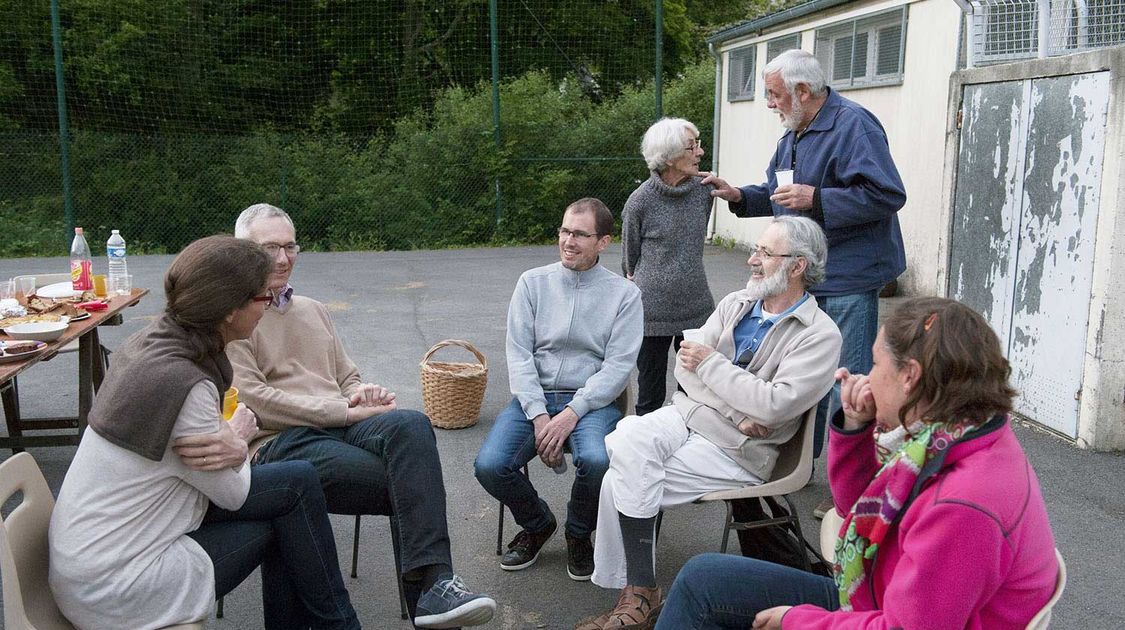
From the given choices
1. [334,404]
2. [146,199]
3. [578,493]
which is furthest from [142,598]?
[146,199]

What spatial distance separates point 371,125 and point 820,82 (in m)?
14.0

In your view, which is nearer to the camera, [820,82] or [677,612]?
[677,612]

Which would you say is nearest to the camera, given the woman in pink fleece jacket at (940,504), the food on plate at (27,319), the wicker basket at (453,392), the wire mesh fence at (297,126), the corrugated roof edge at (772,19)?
the woman in pink fleece jacket at (940,504)

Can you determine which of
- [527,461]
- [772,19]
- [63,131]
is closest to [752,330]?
[527,461]

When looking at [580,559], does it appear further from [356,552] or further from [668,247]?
[668,247]

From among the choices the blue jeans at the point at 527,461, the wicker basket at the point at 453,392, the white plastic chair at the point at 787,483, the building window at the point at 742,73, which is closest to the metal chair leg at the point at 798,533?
the white plastic chair at the point at 787,483

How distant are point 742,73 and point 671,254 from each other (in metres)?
10.4

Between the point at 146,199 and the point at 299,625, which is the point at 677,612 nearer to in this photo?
the point at 299,625

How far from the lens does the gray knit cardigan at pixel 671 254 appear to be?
438cm

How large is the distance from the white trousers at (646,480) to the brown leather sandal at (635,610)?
0.06 m

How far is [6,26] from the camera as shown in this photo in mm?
14594

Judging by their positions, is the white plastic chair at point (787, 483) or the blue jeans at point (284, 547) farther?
the white plastic chair at point (787, 483)

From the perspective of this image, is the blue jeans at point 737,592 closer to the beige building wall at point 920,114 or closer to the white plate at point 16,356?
the white plate at point 16,356

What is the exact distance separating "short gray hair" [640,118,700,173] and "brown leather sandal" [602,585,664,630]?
1967 mm
